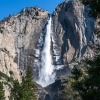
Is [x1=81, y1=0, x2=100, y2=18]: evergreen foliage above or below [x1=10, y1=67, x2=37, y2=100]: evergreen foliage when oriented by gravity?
below

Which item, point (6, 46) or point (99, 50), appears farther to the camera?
point (6, 46)

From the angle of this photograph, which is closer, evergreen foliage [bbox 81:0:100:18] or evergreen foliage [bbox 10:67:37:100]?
evergreen foliage [bbox 81:0:100:18]

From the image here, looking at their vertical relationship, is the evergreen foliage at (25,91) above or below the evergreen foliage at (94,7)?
above

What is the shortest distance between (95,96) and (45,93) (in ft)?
469

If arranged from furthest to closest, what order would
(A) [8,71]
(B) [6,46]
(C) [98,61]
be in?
(B) [6,46] < (A) [8,71] < (C) [98,61]

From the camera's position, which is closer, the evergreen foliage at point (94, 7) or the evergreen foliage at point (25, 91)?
the evergreen foliage at point (94, 7)

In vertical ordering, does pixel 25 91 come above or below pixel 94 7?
above

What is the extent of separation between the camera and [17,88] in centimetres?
10325

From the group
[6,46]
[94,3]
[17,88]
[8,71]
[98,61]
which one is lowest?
[98,61]

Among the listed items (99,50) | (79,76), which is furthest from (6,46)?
(99,50)

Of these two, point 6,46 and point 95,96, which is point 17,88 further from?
point 6,46

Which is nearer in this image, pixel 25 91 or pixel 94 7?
pixel 94 7

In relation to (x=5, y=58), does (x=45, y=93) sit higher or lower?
lower

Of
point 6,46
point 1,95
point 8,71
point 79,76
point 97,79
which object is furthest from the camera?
point 6,46
